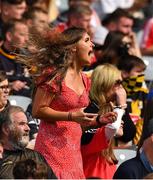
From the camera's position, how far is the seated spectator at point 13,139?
7668 millimetres

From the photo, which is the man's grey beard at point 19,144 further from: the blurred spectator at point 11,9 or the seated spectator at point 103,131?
the blurred spectator at point 11,9

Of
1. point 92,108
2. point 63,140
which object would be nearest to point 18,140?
point 63,140

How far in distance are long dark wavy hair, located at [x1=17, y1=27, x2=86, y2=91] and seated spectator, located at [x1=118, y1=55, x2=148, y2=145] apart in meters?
2.45

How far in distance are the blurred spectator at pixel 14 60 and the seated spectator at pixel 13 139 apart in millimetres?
2410

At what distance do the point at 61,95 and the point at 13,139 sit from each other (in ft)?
1.73

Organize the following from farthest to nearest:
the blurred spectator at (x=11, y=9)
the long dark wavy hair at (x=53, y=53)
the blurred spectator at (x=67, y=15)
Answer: the blurred spectator at (x=67, y=15) → the blurred spectator at (x=11, y=9) → the long dark wavy hair at (x=53, y=53)

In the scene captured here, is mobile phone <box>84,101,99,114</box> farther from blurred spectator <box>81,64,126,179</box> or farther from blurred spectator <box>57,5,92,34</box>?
blurred spectator <box>57,5,92,34</box>

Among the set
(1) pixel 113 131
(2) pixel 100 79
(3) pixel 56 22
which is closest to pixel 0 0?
(3) pixel 56 22

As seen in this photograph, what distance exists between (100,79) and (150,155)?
1.72 meters

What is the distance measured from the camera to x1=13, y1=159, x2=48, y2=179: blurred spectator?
6.75 meters

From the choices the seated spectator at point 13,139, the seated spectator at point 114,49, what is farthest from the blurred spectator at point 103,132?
the seated spectator at point 114,49

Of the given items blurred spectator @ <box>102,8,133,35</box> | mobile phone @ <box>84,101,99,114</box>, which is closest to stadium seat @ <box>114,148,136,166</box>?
mobile phone @ <box>84,101,99,114</box>

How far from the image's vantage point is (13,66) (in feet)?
36.4

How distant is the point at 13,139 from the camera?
26.0 feet
